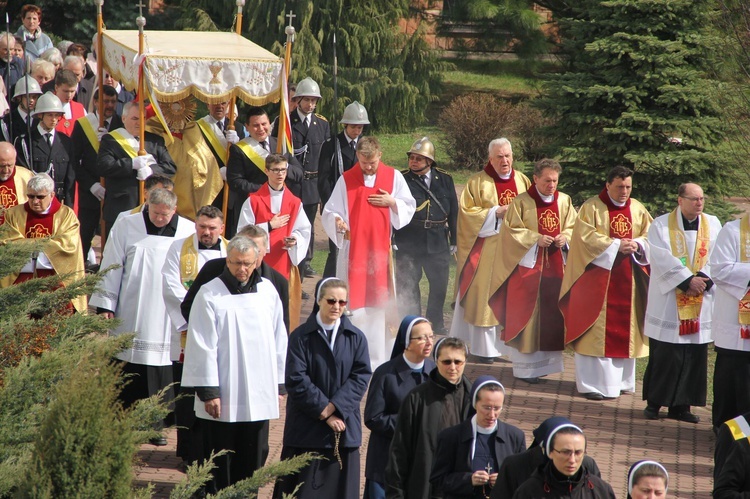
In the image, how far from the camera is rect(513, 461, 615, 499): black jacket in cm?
518

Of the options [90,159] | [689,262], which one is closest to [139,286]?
[90,159]

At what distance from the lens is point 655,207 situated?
1401cm

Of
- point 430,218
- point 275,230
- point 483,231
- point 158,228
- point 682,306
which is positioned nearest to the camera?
point 158,228

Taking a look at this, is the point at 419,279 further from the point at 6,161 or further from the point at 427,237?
the point at 6,161

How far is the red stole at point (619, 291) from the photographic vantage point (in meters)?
9.91

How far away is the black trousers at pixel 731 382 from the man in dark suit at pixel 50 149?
6718mm

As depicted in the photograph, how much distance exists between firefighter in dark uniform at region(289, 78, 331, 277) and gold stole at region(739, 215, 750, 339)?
549cm

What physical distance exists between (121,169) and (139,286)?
2.53 metres

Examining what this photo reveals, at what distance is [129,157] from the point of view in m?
10.5

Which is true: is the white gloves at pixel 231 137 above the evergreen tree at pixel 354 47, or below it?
below

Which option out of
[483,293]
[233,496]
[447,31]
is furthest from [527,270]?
[447,31]

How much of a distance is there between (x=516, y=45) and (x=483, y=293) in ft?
45.2

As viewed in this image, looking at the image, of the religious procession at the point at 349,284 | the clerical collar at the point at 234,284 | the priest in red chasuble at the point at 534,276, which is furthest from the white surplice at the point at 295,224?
the clerical collar at the point at 234,284

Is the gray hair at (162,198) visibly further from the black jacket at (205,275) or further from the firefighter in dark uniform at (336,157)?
the firefighter in dark uniform at (336,157)
